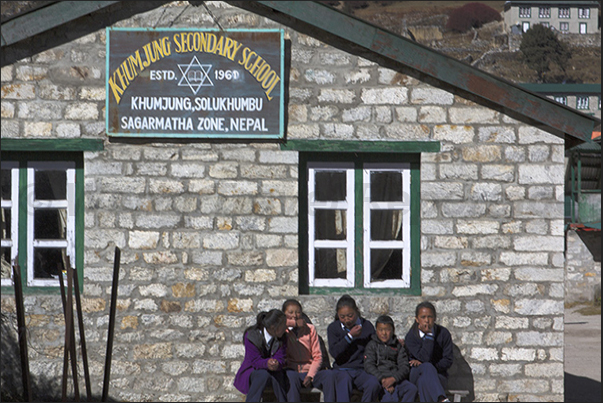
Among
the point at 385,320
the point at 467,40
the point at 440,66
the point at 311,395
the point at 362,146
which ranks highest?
the point at 467,40

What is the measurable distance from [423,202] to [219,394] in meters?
3.06

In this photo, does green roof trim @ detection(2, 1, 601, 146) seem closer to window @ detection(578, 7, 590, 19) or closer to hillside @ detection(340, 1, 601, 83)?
hillside @ detection(340, 1, 601, 83)

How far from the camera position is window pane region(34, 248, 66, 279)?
27.7ft

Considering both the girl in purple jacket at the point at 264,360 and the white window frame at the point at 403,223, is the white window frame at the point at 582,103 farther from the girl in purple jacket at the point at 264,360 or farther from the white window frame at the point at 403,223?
the girl in purple jacket at the point at 264,360

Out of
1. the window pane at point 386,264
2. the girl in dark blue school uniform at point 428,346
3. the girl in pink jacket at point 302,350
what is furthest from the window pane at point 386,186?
the girl in pink jacket at point 302,350

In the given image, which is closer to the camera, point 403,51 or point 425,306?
point 425,306

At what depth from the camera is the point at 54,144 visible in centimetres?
822

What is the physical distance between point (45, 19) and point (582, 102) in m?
32.0

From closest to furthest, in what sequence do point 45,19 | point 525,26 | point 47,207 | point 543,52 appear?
1. point 45,19
2. point 47,207
3. point 543,52
4. point 525,26

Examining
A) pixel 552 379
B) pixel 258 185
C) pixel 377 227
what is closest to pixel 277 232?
pixel 258 185

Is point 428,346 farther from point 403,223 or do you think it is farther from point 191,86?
point 191,86

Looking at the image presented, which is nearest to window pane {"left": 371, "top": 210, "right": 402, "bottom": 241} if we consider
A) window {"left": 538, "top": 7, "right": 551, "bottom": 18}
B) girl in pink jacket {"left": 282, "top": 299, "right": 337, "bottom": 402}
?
girl in pink jacket {"left": 282, "top": 299, "right": 337, "bottom": 402}

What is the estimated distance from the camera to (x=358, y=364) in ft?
25.3

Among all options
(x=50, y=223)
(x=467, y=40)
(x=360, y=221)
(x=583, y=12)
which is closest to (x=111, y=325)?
(x=50, y=223)
